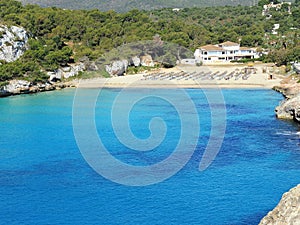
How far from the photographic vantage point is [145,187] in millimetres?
19328

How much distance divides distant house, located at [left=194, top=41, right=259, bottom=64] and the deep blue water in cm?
2478

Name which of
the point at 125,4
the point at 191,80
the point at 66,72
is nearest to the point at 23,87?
the point at 66,72

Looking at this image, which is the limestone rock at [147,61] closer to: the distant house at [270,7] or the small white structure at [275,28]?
the small white structure at [275,28]

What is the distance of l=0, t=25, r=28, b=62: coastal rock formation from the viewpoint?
1853 inches

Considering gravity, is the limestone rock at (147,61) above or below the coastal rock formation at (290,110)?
above

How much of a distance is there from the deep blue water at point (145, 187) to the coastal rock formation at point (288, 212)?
11.3 feet

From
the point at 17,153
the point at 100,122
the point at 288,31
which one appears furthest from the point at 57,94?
the point at 288,31

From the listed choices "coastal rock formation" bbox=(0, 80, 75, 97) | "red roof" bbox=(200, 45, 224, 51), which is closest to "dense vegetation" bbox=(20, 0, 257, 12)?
"red roof" bbox=(200, 45, 224, 51)

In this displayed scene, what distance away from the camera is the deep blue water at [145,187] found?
1706cm

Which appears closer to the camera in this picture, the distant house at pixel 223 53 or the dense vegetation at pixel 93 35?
the dense vegetation at pixel 93 35

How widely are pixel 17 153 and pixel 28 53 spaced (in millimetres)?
24920

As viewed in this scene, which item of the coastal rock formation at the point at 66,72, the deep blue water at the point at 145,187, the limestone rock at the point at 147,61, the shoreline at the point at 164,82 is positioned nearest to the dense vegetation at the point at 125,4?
the limestone rock at the point at 147,61

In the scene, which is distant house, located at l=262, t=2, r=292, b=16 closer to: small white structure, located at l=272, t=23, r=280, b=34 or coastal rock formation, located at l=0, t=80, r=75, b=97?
small white structure, located at l=272, t=23, r=280, b=34

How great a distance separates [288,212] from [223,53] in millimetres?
46532
